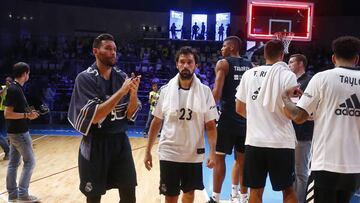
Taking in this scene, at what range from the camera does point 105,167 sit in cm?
380

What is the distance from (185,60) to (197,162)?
41.8 inches

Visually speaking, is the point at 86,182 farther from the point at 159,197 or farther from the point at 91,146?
the point at 159,197

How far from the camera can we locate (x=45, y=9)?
22.1 m

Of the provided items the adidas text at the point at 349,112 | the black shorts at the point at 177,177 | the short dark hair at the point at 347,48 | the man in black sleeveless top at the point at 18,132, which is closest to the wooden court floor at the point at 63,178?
the man in black sleeveless top at the point at 18,132

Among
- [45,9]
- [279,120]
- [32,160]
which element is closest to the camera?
[279,120]

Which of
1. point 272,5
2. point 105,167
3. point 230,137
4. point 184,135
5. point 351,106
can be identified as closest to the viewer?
point 351,106

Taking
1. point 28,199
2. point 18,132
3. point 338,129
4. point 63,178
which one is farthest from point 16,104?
point 338,129

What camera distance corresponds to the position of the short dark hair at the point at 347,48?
10.6 ft

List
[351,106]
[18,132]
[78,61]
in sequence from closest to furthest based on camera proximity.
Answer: [351,106] < [18,132] < [78,61]

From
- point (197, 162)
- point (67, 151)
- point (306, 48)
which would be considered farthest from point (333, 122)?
point (306, 48)

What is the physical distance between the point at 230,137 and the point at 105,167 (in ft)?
6.44

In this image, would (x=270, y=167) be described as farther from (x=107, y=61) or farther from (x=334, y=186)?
(x=107, y=61)

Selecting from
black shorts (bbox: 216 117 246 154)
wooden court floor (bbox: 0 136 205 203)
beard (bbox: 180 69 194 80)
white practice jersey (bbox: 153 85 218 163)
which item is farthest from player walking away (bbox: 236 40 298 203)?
wooden court floor (bbox: 0 136 205 203)

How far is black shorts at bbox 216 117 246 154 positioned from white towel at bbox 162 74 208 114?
3.45 ft
